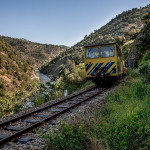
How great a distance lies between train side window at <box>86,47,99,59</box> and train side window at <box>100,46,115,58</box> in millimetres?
373

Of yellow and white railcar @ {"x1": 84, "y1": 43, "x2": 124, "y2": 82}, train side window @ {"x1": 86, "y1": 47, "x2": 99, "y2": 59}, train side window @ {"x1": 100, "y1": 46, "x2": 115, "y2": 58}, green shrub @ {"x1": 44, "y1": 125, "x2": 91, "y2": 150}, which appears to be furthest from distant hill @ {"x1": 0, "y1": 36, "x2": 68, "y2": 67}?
green shrub @ {"x1": 44, "y1": 125, "x2": 91, "y2": 150}

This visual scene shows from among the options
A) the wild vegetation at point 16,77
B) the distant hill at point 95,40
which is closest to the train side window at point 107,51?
the wild vegetation at point 16,77

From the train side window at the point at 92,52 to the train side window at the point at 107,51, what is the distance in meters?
0.37

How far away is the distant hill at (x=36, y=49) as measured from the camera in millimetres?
106044

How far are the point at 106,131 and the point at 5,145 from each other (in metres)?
2.48

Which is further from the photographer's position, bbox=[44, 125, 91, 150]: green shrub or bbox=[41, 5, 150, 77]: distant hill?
bbox=[41, 5, 150, 77]: distant hill

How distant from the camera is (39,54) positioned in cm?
12150

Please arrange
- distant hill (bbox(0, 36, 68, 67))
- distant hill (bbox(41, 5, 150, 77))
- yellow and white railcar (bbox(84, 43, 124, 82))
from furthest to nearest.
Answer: distant hill (bbox(0, 36, 68, 67)) < distant hill (bbox(41, 5, 150, 77)) < yellow and white railcar (bbox(84, 43, 124, 82))

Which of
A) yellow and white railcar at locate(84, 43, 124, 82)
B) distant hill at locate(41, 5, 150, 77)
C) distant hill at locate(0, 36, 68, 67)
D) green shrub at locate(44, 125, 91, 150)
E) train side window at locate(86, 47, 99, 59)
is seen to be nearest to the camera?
green shrub at locate(44, 125, 91, 150)

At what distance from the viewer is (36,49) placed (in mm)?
124250

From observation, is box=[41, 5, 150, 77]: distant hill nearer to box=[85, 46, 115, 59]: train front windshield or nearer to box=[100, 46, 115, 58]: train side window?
box=[85, 46, 115, 59]: train front windshield

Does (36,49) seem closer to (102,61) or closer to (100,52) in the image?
(100,52)

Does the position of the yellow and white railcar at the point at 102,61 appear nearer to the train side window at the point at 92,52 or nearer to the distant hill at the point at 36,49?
the train side window at the point at 92,52

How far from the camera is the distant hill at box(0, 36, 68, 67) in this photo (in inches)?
4175
